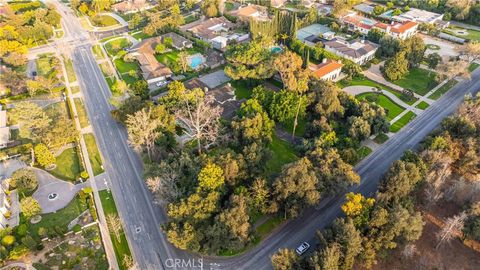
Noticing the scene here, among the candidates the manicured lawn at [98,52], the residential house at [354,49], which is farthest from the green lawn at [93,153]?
the residential house at [354,49]

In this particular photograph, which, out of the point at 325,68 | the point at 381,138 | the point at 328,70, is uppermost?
the point at 325,68

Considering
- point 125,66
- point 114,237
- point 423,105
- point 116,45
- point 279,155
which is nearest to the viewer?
point 114,237

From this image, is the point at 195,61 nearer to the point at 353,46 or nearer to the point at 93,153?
the point at 93,153

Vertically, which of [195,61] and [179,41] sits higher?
[179,41]

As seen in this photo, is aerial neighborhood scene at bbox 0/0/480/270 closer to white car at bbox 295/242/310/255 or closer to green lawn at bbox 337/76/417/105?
white car at bbox 295/242/310/255

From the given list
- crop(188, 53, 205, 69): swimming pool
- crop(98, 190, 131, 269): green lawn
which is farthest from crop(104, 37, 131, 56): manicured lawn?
crop(98, 190, 131, 269): green lawn

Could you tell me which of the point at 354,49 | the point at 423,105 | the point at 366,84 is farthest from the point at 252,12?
the point at 423,105

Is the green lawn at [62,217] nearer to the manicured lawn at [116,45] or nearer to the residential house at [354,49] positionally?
the manicured lawn at [116,45]
